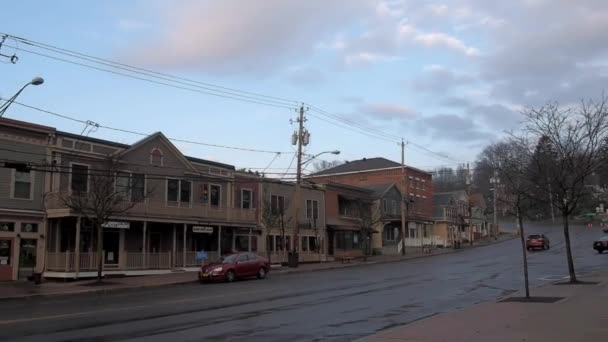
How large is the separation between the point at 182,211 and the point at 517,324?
26.2 metres

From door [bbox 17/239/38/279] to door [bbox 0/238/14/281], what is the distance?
59 centimetres

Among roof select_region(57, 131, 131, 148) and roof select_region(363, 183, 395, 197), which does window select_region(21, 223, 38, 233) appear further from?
roof select_region(363, 183, 395, 197)

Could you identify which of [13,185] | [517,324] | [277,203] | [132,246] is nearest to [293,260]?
[277,203]

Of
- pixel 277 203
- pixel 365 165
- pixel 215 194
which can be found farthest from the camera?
pixel 365 165

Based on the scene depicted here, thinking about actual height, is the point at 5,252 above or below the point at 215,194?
below

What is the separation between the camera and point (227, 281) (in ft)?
95.9

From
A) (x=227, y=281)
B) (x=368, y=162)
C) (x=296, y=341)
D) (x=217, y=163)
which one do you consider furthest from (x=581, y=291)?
(x=368, y=162)

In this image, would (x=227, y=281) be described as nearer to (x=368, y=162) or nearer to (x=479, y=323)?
(x=479, y=323)

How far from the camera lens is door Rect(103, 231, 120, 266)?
105 feet

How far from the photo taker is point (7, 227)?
2833 cm

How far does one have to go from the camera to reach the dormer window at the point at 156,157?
35.4 metres

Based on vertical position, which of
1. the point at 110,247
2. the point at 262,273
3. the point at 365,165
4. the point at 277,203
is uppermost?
the point at 365,165

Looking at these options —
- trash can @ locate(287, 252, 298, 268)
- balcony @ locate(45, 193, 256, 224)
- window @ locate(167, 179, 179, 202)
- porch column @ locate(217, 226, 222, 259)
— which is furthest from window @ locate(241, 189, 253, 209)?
window @ locate(167, 179, 179, 202)

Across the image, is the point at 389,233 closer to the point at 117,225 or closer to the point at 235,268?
the point at 235,268
